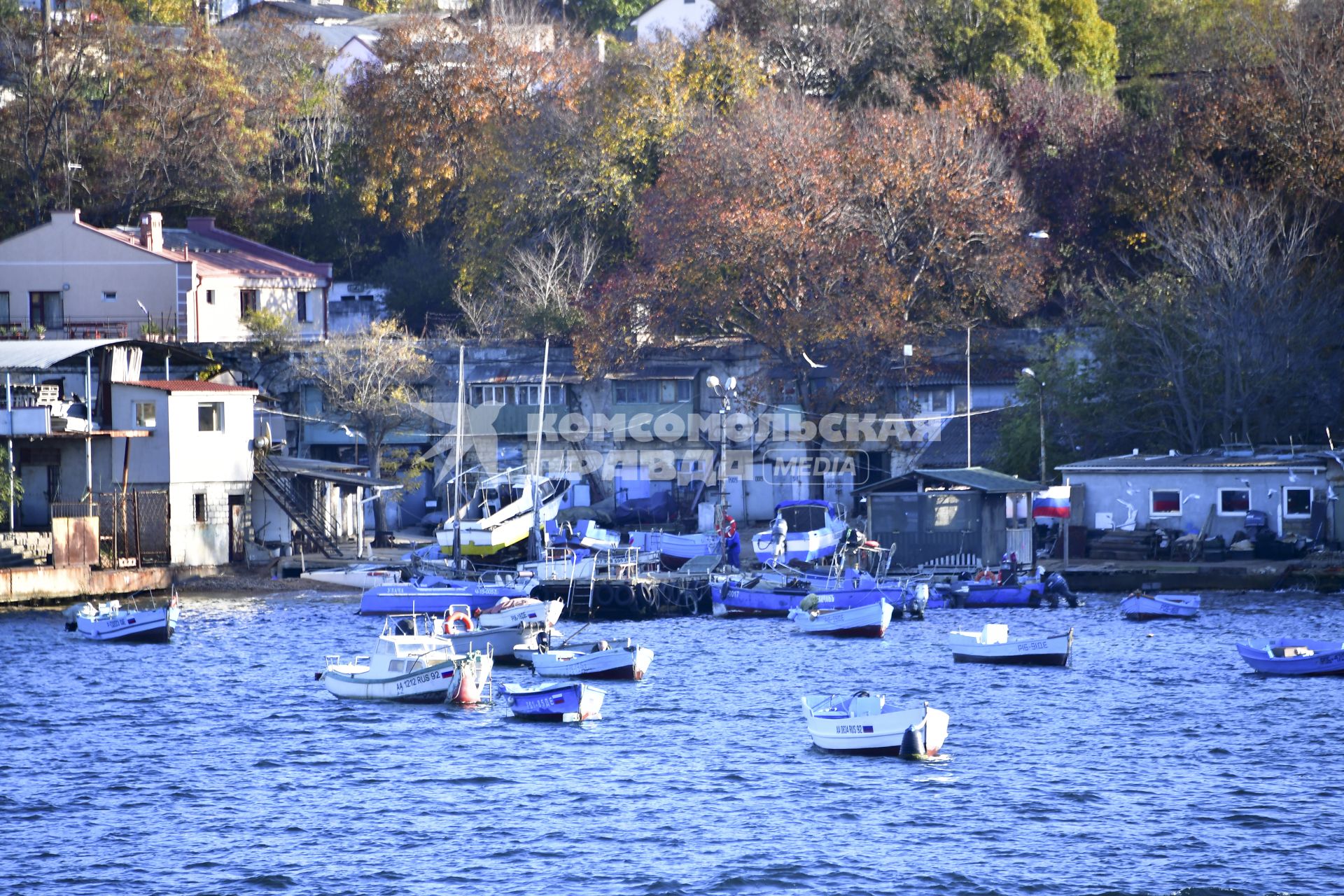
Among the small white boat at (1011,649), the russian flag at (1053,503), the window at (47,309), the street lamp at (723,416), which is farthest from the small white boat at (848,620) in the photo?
the window at (47,309)

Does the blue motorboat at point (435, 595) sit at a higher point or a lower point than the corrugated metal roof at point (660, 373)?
lower

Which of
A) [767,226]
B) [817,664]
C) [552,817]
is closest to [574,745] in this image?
[552,817]

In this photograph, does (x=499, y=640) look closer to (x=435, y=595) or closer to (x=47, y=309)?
(x=435, y=595)

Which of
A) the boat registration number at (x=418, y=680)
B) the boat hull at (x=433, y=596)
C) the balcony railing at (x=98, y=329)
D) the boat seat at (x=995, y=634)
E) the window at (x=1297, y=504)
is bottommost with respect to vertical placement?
the boat registration number at (x=418, y=680)

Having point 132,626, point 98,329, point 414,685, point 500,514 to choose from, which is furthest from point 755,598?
point 98,329

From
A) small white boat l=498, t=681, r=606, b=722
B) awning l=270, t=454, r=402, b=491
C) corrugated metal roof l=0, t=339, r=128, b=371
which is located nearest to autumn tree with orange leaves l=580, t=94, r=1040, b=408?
awning l=270, t=454, r=402, b=491

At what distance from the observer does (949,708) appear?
36.8 m

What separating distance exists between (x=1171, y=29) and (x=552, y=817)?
64.4 m

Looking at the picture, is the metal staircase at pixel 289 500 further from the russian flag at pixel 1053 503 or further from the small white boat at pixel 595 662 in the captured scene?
the russian flag at pixel 1053 503

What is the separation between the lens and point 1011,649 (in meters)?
42.3

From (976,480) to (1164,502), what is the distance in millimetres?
5955

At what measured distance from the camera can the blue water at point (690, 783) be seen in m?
25.6

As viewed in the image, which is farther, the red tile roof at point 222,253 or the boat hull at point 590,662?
the red tile roof at point 222,253

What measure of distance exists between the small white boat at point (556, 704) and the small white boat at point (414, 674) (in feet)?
5.53
